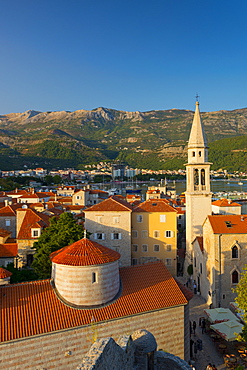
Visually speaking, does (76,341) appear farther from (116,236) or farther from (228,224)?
(116,236)

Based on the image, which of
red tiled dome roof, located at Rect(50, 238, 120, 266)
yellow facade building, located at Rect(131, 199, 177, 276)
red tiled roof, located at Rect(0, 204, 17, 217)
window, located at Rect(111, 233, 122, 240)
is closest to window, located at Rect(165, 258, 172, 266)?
yellow facade building, located at Rect(131, 199, 177, 276)

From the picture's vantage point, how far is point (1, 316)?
42.1 ft

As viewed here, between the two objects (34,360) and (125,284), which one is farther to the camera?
(125,284)

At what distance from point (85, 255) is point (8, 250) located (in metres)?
17.1

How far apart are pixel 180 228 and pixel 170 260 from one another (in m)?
19.2

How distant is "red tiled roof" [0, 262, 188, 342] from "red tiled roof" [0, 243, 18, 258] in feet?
50.0

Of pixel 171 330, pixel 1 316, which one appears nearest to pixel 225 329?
pixel 171 330

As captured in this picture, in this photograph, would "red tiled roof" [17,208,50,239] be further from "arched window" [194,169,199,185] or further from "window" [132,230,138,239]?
"arched window" [194,169,199,185]

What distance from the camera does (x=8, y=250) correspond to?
2919cm

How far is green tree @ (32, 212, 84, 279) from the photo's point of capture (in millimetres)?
24000

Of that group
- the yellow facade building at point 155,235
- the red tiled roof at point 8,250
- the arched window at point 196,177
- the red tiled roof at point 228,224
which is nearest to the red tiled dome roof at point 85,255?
the red tiled roof at point 228,224

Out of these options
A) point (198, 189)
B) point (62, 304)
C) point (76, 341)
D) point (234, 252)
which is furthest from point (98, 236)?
point (76, 341)

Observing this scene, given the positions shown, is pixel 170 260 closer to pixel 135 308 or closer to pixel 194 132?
pixel 194 132

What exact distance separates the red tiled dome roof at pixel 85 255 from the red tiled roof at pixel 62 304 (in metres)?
1.61
